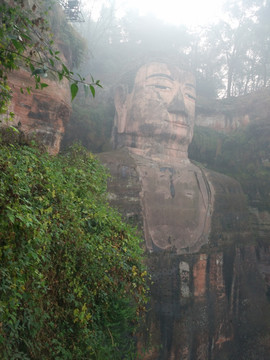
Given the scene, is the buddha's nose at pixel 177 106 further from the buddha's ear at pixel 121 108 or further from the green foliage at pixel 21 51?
the green foliage at pixel 21 51

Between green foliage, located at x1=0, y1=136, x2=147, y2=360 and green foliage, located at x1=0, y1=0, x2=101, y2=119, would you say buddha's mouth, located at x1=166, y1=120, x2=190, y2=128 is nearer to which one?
green foliage, located at x1=0, y1=0, x2=101, y2=119

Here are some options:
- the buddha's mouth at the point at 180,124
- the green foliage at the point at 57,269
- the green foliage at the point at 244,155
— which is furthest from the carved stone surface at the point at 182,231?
the green foliage at the point at 57,269

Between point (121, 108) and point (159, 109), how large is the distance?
4.52 feet

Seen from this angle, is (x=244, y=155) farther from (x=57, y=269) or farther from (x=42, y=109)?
(x=57, y=269)

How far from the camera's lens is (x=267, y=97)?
10227 millimetres

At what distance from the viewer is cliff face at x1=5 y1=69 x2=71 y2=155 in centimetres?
570

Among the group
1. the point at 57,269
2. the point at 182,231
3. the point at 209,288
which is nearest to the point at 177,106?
the point at 182,231

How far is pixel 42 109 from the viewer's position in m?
6.11

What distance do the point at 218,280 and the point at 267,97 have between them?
6.73 m

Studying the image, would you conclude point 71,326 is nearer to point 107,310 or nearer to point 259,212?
point 107,310

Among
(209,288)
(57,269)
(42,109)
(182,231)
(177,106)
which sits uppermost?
(177,106)

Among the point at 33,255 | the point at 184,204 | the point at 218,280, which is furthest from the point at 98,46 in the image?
the point at 33,255

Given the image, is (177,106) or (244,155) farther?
(244,155)

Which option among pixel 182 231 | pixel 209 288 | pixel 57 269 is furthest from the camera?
pixel 182 231
